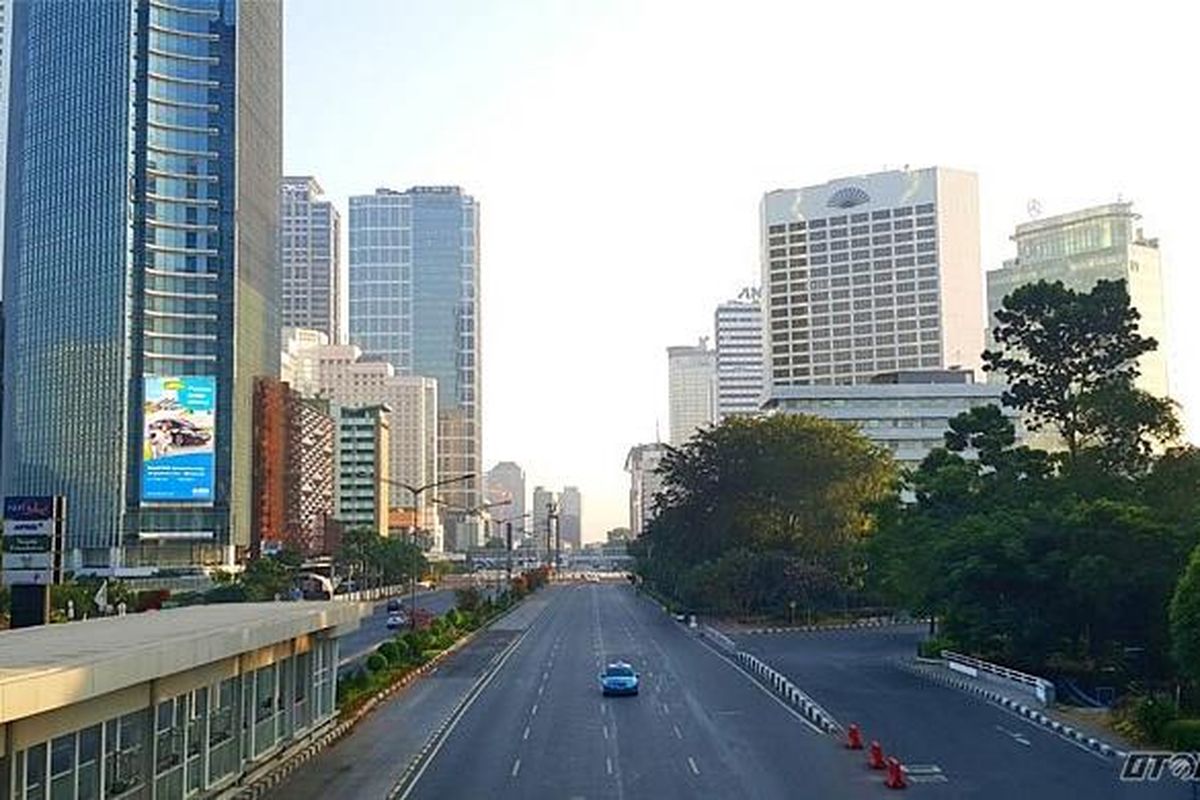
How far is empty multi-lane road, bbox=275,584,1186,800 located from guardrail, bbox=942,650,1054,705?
5.23 feet

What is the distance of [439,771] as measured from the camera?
29.6 meters

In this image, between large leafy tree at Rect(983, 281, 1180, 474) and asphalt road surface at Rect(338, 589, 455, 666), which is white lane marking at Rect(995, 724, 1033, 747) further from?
asphalt road surface at Rect(338, 589, 455, 666)

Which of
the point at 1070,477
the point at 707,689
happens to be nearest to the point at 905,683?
the point at 707,689

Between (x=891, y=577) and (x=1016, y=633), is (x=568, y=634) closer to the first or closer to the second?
(x=891, y=577)

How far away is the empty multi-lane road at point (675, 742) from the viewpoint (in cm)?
2709

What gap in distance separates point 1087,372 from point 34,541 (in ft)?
134

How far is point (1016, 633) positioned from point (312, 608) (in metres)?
25.3

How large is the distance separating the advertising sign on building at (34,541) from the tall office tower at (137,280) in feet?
296

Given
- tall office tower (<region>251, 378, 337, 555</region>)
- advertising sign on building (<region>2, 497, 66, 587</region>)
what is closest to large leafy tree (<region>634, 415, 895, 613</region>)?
tall office tower (<region>251, 378, 337, 555</region>)

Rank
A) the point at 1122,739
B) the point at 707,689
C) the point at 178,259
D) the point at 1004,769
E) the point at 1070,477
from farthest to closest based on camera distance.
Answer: the point at 178,259 < the point at 1070,477 < the point at 707,689 < the point at 1122,739 < the point at 1004,769

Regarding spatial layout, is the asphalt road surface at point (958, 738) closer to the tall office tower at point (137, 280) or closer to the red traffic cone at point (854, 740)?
the red traffic cone at point (854, 740)

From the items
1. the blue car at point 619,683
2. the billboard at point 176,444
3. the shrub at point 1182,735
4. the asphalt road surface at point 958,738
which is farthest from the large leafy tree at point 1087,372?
the billboard at point 176,444

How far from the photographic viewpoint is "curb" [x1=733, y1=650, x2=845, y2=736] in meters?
36.2

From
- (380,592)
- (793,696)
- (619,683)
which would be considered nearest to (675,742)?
(793,696)
